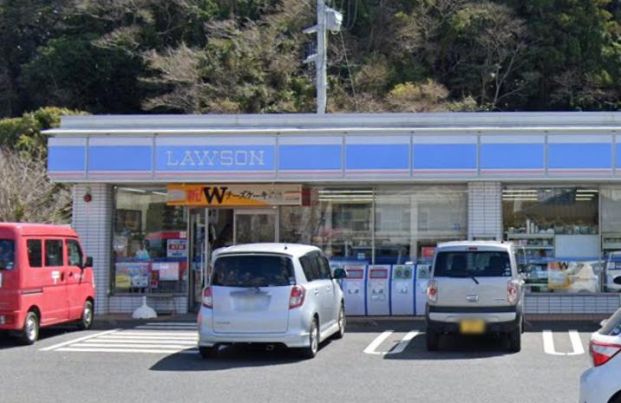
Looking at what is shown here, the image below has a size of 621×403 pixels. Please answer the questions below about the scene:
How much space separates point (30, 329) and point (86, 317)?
258cm

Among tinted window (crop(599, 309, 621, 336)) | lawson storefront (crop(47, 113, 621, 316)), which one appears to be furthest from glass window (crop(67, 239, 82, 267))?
tinted window (crop(599, 309, 621, 336))

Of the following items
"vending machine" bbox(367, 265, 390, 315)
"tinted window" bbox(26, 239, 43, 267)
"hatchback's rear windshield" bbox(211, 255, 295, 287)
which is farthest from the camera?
"vending machine" bbox(367, 265, 390, 315)

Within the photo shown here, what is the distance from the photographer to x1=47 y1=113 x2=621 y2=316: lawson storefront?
18.4m

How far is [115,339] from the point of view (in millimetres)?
15500

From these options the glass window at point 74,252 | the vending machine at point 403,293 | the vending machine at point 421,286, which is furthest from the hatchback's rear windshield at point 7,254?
the vending machine at point 421,286

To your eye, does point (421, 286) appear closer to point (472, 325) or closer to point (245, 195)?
point (245, 195)

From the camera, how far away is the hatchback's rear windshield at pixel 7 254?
14.2 metres

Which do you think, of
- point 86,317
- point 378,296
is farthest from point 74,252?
point 378,296

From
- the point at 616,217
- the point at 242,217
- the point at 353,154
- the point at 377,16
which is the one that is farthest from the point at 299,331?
the point at 377,16

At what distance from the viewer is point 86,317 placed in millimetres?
17234

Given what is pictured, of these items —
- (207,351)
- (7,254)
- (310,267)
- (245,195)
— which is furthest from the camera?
(245,195)

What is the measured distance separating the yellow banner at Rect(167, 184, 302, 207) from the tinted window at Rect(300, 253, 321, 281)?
17.7 feet

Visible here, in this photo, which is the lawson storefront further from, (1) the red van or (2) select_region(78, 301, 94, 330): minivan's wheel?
(1) the red van

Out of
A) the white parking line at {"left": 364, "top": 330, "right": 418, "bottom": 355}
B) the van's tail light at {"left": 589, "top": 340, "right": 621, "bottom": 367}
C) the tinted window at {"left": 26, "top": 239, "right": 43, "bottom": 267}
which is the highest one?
the tinted window at {"left": 26, "top": 239, "right": 43, "bottom": 267}
